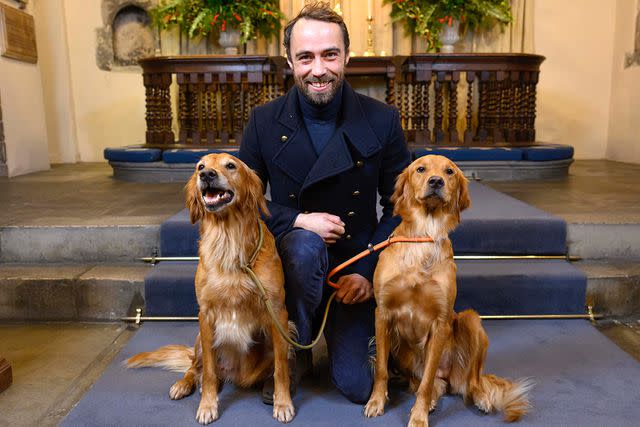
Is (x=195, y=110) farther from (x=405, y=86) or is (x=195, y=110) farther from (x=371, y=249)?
(x=371, y=249)

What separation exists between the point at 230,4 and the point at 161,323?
433 centimetres

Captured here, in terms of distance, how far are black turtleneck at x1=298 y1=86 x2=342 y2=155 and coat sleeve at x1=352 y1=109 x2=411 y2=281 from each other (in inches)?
8.7

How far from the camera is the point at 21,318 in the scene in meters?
2.97

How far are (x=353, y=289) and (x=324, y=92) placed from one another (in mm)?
737

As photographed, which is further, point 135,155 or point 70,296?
point 135,155

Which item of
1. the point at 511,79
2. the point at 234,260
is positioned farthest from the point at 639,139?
the point at 234,260

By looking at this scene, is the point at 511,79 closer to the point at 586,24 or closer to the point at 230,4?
the point at 586,24

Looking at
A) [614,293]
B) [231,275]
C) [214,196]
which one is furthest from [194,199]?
[614,293]

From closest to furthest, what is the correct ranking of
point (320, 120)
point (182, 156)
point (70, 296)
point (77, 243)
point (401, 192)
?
point (401, 192), point (320, 120), point (70, 296), point (77, 243), point (182, 156)

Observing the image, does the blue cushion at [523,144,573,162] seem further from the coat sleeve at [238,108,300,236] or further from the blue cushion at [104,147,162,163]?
the coat sleeve at [238,108,300,236]

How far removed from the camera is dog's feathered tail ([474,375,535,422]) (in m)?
1.90

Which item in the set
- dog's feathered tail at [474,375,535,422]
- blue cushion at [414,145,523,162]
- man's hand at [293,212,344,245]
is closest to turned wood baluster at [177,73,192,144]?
blue cushion at [414,145,523,162]

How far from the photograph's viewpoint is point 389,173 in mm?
2266

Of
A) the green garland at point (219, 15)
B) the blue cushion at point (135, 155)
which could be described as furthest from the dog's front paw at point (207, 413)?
the green garland at point (219, 15)
